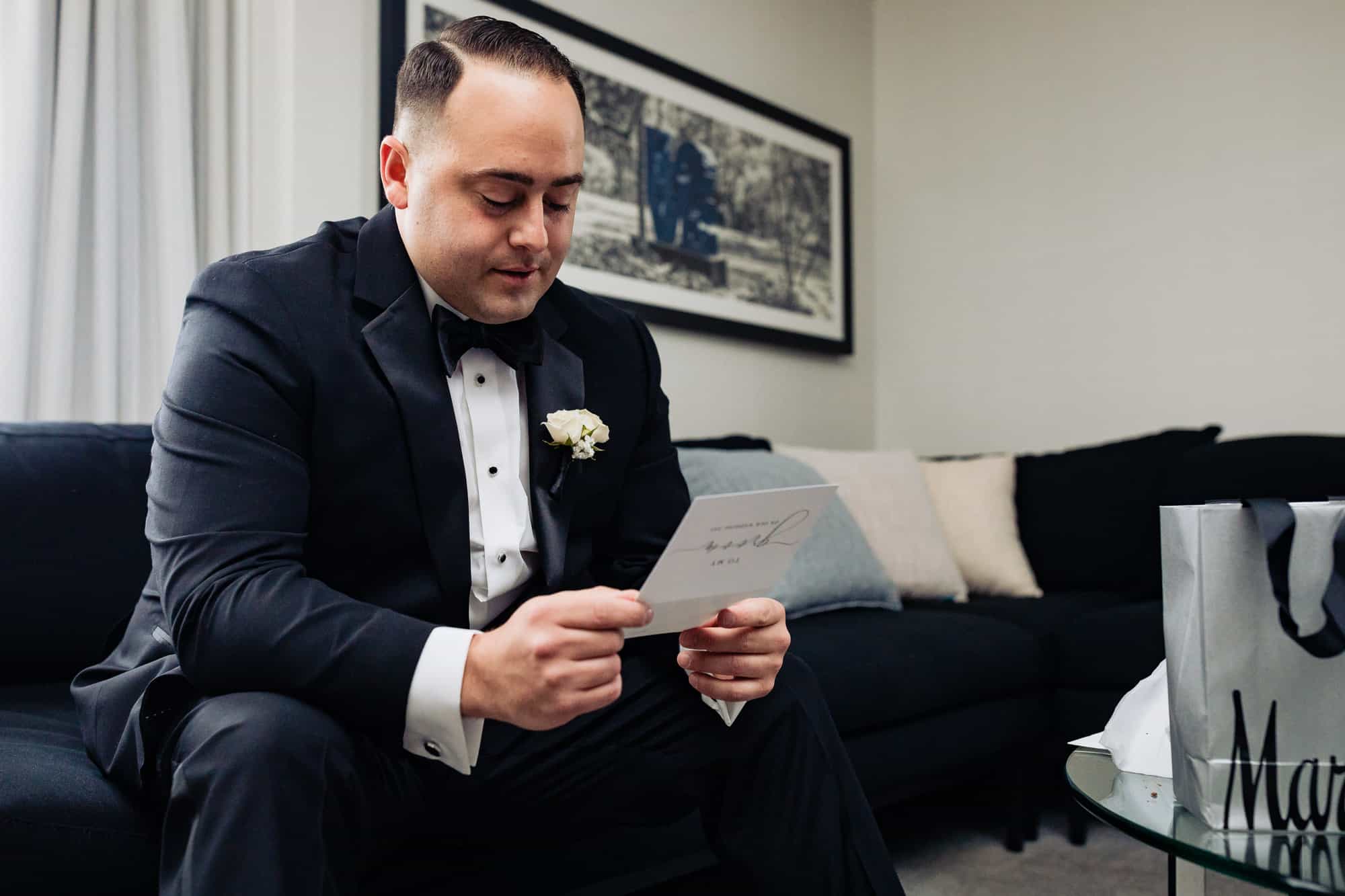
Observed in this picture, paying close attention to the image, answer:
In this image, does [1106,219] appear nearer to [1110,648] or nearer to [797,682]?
[1110,648]

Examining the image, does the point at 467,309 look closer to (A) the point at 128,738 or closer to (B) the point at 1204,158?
(A) the point at 128,738

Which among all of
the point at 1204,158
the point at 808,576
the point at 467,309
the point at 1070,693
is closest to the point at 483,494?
the point at 467,309

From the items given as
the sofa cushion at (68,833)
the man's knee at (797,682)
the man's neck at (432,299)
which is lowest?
→ the sofa cushion at (68,833)

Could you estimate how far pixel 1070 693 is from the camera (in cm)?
247

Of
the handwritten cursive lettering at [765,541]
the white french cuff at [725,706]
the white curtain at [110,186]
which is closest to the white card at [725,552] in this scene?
the handwritten cursive lettering at [765,541]

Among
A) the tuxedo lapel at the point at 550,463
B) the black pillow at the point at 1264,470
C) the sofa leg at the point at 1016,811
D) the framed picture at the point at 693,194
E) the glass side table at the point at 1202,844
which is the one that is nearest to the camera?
the glass side table at the point at 1202,844

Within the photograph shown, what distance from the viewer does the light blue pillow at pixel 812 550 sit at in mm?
2365

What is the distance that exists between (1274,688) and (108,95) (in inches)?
85.4

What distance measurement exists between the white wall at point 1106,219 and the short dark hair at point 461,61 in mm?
2513

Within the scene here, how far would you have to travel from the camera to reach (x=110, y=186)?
218cm

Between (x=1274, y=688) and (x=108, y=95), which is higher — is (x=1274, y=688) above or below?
below

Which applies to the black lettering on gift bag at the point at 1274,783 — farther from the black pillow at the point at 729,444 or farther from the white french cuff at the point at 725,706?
the black pillow at the point at 729,444

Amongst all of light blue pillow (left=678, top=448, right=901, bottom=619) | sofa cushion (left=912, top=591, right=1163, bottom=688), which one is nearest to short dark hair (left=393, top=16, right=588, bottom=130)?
light blue pillow (left=678, top=448, right=901, bottom=619)

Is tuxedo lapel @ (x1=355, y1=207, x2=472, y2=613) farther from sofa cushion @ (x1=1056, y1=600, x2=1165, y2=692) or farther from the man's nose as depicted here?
sofa cushion @ (x1=1056, y1=600, x2=1165, y2=692)
